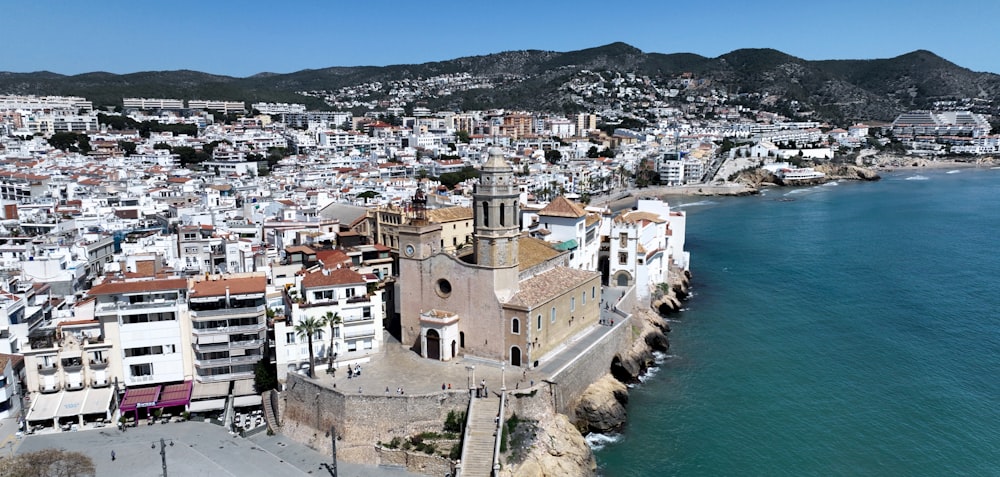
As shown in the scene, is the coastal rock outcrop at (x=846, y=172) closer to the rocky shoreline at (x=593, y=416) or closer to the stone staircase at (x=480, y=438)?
the rocky shoreline at (x=593, y=416)

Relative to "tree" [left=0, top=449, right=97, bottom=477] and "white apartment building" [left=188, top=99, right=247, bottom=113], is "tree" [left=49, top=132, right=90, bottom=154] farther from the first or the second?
"tree" [left=0, top=449, right=97, bottom=477]

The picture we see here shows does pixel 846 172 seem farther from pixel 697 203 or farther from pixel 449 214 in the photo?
pixel 449 214

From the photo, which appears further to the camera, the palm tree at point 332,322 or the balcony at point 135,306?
the balcony at point 135,306

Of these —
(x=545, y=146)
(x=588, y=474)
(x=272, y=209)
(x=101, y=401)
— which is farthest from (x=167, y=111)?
(x=588, y=474)

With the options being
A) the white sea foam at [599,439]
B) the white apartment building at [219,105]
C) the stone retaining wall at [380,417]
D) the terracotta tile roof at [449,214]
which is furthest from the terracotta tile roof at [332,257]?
the white apartment building at [219,105]

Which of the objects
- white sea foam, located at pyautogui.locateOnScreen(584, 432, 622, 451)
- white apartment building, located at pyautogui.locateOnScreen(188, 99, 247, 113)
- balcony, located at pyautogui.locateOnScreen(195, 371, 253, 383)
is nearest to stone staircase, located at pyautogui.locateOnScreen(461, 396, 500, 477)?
white sea foam, located at pyautogui.locateOnScreen(584, 432, 622, 451)
